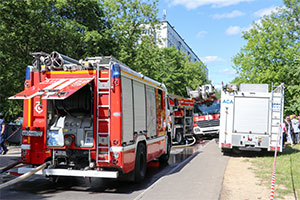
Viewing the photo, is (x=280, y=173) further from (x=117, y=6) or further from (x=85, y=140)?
(x=117, y=6)

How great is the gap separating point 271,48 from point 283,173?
989 inches

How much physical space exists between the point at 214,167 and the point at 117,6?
22414 millimetres

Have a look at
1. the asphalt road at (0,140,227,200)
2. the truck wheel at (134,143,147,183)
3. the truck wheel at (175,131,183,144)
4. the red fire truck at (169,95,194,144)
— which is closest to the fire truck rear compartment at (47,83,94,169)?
the asphalt road at (0,140,227,200)

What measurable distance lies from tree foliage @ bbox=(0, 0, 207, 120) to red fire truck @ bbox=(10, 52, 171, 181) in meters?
9.47

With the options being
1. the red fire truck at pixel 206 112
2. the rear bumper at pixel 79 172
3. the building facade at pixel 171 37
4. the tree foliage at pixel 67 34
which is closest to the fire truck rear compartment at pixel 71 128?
the rear bumper at pixel 79 172

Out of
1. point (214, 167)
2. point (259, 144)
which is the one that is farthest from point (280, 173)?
point (259, 144)

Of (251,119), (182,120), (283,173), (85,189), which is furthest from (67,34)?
(283,173)

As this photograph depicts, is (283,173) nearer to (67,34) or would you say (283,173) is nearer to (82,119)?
(82,119)

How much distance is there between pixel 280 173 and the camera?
9953 millimetres

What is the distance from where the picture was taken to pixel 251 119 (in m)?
13.7

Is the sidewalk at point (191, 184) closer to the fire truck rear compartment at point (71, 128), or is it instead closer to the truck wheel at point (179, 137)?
the fire truck rear compartment at point (71, 128)

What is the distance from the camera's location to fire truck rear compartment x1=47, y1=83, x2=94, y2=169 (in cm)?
750

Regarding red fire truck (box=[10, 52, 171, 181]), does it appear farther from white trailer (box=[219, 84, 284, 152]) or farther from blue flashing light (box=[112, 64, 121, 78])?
white trailer (box=[219, 84, 284, 152])

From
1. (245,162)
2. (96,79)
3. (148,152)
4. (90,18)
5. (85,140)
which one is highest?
(90,18)
